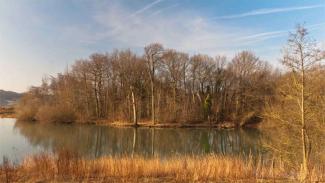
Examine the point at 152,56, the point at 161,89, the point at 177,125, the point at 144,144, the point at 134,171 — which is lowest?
the point at 144,144

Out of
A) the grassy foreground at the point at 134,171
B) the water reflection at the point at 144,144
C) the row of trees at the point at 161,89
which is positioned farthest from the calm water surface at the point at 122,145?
the row of trees at the point at 161,89

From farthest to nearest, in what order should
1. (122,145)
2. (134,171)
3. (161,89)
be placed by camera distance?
(161,89) < (122,145) < (134,171)

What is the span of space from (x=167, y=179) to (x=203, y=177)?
1.11 meters

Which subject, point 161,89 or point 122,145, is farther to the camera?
point 161,89

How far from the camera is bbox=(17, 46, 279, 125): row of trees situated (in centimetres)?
4566

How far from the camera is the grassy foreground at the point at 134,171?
9.05 meters

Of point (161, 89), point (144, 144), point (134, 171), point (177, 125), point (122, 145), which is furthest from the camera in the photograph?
point (161, 89)

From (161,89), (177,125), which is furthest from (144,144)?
(161,89)

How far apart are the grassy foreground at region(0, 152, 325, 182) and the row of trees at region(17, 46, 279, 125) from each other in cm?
3347

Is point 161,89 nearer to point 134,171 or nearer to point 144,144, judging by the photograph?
point 144,144

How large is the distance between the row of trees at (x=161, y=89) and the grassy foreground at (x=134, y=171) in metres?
33.5

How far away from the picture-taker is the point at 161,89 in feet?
155

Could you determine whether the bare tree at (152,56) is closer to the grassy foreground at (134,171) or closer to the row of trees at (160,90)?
the row of trees at (160,90)

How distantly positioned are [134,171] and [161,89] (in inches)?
1474
